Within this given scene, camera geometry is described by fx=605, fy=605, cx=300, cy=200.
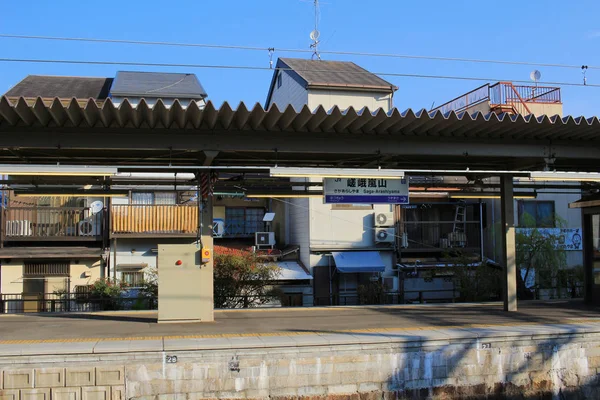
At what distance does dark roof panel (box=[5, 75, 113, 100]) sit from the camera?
24.1 metres

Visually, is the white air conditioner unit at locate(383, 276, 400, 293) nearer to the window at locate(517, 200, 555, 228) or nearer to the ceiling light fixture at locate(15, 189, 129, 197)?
the window at locate(517, 200, 555, 228)

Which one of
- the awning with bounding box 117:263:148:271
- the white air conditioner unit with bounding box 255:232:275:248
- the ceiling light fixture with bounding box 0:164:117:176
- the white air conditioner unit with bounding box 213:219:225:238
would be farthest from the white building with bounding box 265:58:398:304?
the ceiling light fixture with bounding box 0:164:117:176

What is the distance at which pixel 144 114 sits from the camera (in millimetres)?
9062

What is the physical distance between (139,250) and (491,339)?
14.7 meters

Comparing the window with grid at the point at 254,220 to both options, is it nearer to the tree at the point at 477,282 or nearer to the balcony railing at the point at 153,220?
the balcony railing at the point at 153,220

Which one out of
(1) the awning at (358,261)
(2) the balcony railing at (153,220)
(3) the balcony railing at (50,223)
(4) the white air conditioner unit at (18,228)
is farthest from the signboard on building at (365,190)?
(4) the white air conditioner unit at (18,228)

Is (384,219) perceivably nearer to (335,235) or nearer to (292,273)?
(335,235)

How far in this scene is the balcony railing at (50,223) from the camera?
1991 centimetres

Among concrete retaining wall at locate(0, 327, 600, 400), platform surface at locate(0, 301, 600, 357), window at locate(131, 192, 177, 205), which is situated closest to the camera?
concrete retaining wall at locate(0, 327, 600, 400)

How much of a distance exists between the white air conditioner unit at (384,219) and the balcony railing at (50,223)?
9.94 metres

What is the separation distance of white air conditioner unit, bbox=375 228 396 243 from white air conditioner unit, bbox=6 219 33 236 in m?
12.2

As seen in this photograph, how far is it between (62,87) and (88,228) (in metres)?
8.47

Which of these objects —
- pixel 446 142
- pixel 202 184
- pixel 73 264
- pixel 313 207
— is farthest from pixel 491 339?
pixel 73 264

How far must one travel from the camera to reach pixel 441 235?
80.3ft
